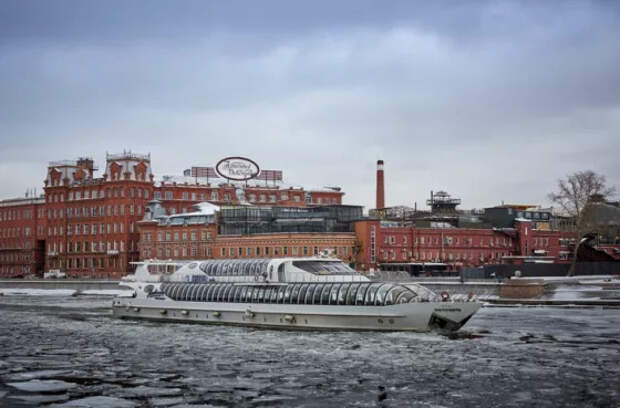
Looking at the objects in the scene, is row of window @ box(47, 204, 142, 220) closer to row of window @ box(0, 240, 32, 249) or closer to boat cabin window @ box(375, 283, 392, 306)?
row of window @ box(0, 240, 32, 249)

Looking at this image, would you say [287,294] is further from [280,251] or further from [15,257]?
[15,257]

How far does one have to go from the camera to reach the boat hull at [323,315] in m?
50.0

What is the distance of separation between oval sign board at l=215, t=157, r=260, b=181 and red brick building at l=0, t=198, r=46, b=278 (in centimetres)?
3685

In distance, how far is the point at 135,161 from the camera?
13988 centimetres

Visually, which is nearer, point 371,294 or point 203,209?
point 371,294

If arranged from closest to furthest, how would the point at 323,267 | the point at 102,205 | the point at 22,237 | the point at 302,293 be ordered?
the point at 302,293 → the point at 323,267 → the point at 102,205 → the point at 22,237

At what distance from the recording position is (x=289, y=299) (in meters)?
57.6

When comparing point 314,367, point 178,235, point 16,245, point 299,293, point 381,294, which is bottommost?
point 314,367

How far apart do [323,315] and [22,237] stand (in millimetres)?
119054

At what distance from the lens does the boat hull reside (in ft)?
164

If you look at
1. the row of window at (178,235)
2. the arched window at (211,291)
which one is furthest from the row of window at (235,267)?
the row of window at (178,235)

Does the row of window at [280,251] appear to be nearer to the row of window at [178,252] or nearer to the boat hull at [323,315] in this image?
the row of window at [178,252]

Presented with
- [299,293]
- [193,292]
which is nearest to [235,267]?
[193,292]

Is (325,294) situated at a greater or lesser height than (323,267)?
lesser
